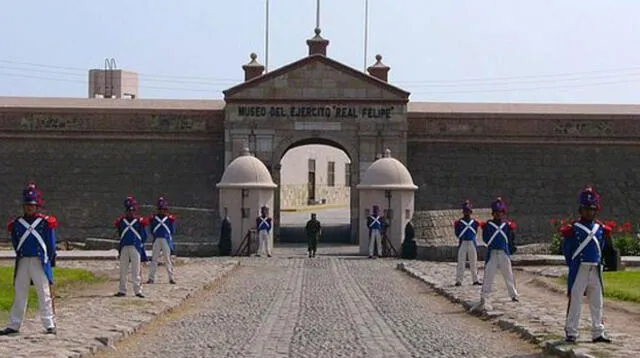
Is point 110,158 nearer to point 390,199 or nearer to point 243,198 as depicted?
point 243,198

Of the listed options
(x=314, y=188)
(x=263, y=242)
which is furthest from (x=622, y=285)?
(x=314, y=188)

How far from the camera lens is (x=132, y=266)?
66.0 ft

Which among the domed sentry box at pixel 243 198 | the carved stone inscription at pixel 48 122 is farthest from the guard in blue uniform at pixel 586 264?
the carved stone inscription at pixel 48 122

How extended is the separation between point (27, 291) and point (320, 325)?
3816 millimetres

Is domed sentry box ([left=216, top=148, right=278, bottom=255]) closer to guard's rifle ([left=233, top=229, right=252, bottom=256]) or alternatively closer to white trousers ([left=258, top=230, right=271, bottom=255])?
guard's rifle ([left=233, top=229, right=252, bottom=256])

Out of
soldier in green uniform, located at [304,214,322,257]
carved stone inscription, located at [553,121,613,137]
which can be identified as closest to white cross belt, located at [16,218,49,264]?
soldier in green uniform, located at [304,214,322,257]

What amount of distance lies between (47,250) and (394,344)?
400cm

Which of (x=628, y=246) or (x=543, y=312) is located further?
(x=628, y=246)

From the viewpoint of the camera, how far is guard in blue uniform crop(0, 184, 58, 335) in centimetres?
1386

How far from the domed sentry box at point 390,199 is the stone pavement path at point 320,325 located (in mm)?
10390

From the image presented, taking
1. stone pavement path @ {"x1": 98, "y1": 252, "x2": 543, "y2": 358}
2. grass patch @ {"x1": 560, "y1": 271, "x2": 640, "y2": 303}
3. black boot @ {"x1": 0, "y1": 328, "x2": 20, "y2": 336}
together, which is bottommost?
stone pavement path @ {"x1": 98, "y1": 252, "x2": 543, "y2": 358}

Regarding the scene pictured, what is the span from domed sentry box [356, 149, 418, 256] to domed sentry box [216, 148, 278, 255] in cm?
277

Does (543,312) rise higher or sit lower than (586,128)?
lower

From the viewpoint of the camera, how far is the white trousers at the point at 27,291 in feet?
45.4
